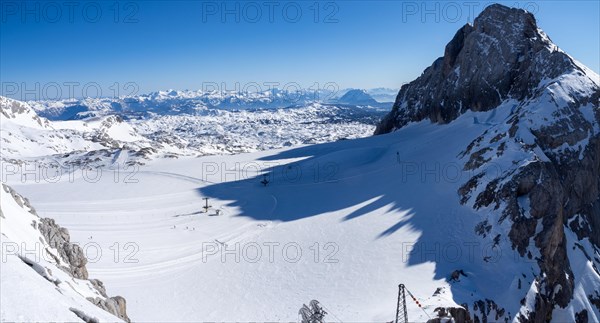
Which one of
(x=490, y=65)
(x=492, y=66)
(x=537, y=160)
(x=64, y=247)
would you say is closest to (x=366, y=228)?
(x=537, y=160)

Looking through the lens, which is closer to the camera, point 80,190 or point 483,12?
point 80,190

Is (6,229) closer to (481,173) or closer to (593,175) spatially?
(481,173)

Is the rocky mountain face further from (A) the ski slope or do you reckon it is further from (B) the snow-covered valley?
(A) the ski slope

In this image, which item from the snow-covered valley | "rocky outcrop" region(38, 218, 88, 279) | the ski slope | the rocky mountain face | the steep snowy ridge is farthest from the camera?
the rocky mountain face

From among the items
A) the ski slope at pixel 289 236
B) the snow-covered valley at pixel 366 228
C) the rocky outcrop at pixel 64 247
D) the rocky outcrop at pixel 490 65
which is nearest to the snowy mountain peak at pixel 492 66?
the rocky outcrop at pixel 490 65

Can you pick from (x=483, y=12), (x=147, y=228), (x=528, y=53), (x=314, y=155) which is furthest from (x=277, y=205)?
(x=483, y=12)

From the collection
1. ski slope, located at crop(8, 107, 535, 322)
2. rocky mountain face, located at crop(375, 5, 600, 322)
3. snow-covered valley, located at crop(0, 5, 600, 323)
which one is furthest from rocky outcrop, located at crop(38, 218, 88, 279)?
rocky mountain face, located at crop(375, 5, 600, 322)
